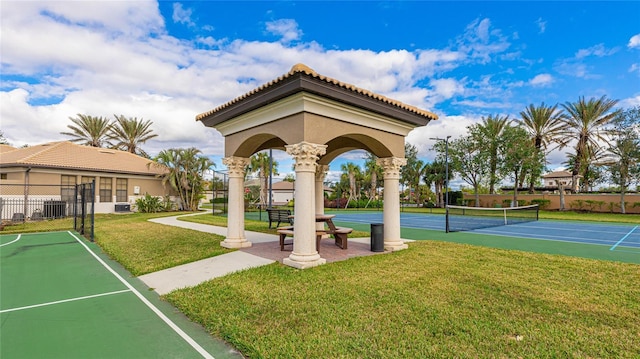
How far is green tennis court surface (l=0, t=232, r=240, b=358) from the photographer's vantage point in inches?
160

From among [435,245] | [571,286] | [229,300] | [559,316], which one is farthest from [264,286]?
[435,245]

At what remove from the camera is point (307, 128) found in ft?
24.5

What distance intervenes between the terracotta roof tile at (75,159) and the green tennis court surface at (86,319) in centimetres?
1748

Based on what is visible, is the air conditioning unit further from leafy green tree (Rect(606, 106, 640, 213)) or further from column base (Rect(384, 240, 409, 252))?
leafy green tree (Rect(606, 106, 640, 213))

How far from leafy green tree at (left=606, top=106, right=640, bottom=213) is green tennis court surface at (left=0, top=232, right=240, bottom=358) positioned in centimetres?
3604

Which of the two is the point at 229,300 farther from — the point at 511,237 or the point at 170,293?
the point at 511,237

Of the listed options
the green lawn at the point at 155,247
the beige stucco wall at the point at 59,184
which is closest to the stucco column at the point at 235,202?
the green lawn at the point at 155,247

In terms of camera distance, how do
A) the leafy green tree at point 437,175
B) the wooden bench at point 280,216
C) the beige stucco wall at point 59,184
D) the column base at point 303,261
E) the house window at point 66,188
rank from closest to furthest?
the column base at point 303,261 → the wooden bench at point 280,216 → the beige stucco wall at point 59,184 → the house window at point 66,188 → the leafy green tree at point 437,175

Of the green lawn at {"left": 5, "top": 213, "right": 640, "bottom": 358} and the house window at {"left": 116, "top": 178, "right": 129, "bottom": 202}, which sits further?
the house window at {"left": 116, "top": 178, "right": 129, "bottom": 202}

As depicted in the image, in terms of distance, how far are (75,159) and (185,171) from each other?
8.01 meters

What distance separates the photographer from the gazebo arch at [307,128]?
→ 293 inches

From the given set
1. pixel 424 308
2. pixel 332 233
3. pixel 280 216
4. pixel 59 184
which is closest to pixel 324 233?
pixel 332 233

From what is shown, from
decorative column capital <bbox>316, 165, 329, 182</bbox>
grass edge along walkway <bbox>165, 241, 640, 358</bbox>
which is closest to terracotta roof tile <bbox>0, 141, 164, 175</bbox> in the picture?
decorative column capital <bbox>316, 165, 329, 182</bbox>

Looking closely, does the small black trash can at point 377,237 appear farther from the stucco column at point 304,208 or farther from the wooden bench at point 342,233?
the stucco column at point 304,208
